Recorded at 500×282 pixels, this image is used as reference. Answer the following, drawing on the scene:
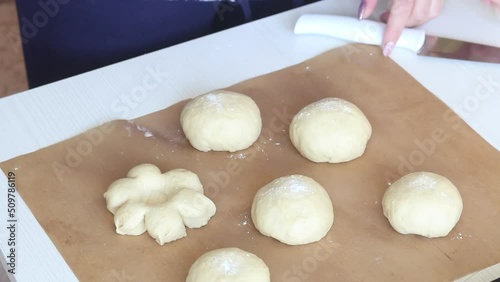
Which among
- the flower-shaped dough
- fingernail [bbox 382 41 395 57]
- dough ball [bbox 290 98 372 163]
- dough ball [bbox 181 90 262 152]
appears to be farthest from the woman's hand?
the flower-shaped dough

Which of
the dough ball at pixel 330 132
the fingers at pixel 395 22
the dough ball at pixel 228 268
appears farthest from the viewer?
the fingers at pixel 395 22

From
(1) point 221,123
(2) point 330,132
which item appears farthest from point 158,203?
(2) point 330,132

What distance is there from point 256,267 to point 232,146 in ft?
1.00

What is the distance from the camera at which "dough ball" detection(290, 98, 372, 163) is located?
1.34 m

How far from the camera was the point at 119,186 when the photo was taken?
1.25 metres

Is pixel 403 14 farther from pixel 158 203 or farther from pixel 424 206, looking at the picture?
pixel 158 203

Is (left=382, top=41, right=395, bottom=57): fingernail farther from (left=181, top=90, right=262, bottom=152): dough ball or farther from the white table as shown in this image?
(left=181, top=90, right=262, bottom=152): dough ball

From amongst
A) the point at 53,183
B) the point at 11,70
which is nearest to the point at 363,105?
the point at 53,183

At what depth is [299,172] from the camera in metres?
1.35

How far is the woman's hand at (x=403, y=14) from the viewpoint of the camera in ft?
5.10

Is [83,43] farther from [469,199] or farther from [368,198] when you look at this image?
[469,199]

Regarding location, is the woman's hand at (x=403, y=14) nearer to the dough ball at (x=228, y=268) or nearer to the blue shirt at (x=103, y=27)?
the blue shirt at (x=103, y=27)

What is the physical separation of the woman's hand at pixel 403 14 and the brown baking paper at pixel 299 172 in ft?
0.15

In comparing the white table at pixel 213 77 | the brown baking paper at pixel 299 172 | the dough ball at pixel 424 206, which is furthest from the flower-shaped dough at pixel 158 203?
the dough ball at pixel 424 206
